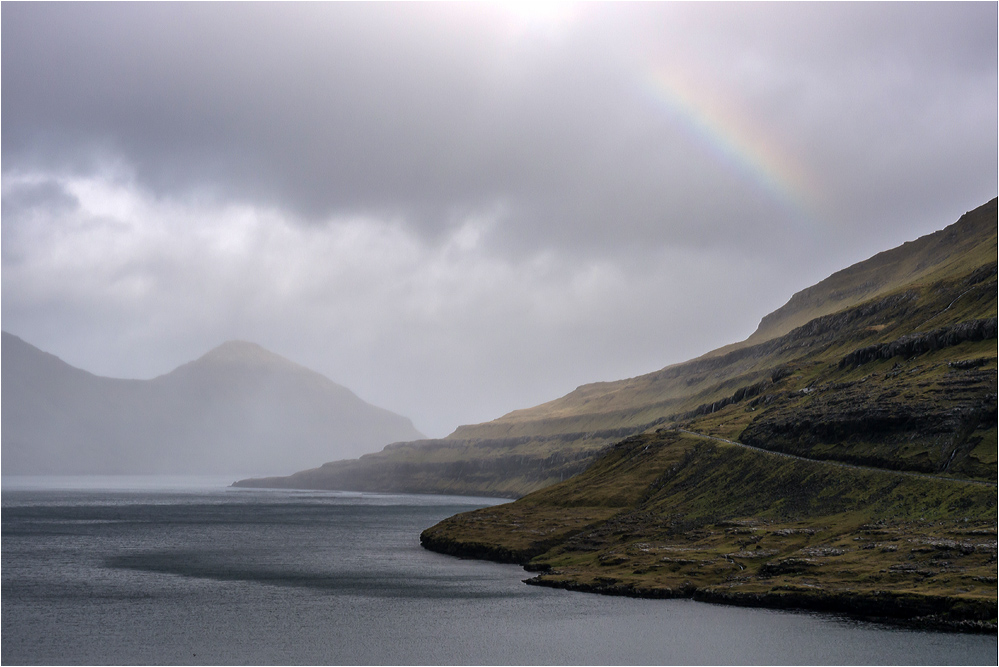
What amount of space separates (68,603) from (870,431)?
153m

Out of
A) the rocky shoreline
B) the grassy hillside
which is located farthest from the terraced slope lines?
the grassy hillside

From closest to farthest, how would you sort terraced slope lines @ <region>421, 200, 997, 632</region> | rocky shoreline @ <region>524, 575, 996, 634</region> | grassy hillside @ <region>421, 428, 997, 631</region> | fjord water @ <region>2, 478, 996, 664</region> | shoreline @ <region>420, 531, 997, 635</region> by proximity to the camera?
1. fjord water @ <region>2, 478, 996, 664</region>
2. rocky shoreline @ <region>524, 575, 996, 634</region>
3. shoreline @ <region>420, 531, 997, 635</region>
4. grassy hillside @ <region>421, 428, 997, 631</region>
5. terraced slope lines @ <region>421, 200, 997, 632</region>

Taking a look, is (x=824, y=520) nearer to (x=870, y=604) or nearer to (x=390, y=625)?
(x=870, y=604)

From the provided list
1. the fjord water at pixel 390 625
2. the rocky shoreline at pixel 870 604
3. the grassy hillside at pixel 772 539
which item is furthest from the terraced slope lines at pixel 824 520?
the fjord water at pixel 390 625

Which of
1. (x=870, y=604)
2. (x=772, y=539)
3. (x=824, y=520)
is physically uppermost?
(x=824, y=520)

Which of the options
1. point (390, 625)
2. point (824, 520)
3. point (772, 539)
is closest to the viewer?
point (390, 625)

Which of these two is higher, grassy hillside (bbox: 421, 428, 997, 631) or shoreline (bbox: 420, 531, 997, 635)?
grassy hillside (bbox: 421, 428, 997, 631)

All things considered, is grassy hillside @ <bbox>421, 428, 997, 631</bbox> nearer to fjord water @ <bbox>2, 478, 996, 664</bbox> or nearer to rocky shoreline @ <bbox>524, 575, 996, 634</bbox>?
rocky shoreline @ <bbox>524, 575, 996, 634</bbox>

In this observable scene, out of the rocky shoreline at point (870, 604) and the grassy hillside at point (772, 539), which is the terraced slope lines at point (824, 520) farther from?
the grassy hillside at point (772, 539)

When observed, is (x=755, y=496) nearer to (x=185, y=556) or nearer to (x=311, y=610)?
(x=311, y=610)

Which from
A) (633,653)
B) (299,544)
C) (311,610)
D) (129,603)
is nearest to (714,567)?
(633,653)

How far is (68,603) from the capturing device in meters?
109

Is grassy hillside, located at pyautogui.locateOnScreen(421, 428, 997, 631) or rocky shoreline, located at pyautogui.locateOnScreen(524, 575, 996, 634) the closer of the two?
rocky shoreline, located at pyautogui.locateOnScreen(524, 575, 996, 634)

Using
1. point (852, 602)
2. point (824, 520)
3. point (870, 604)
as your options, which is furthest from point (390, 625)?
point (824, 520)
